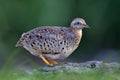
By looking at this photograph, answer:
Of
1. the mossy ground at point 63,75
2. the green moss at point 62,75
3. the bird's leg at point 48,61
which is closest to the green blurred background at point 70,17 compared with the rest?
the bird's leg at point 48,61

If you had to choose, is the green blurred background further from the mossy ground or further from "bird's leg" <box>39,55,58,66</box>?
the mossy ground

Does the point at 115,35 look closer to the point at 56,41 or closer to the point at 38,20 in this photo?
the point at 38,20

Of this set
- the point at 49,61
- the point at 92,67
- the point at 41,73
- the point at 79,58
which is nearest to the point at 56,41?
the point at 49,61

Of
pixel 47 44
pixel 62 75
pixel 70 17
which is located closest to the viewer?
pixel 62 75

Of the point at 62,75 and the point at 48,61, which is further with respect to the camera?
the point at 48,61

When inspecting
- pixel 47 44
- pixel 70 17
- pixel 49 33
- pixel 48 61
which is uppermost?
pixel 49 33

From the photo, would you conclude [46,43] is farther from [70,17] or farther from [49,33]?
[70,17]

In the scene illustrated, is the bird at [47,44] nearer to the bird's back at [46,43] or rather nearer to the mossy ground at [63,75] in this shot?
the bird's back at [46,43]

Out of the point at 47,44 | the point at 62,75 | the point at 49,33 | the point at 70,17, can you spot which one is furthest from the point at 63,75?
the point at 70,17

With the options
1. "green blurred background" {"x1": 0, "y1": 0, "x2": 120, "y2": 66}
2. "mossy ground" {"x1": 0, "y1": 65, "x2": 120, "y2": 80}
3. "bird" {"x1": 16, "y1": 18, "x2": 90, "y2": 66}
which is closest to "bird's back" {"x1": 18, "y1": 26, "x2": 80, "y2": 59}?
"bird" {"x1": 16, "y1": 18, "x2": 90, "y2": 66}
